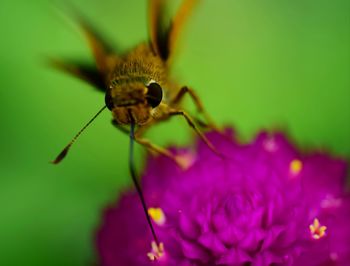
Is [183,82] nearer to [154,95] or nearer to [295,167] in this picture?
[295,167]

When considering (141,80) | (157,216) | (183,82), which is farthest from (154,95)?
(183,82)

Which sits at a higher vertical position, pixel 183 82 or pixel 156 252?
pixel 183 82

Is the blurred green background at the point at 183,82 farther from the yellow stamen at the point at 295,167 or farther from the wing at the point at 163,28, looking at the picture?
the wing at the point at 163,28

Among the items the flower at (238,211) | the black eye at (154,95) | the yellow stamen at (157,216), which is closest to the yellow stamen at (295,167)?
the flower at (238,211)

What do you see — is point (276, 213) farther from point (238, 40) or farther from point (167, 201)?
point (238, 40)

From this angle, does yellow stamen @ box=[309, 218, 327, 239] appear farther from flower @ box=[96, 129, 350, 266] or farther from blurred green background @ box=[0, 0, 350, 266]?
blurred green background @ box=[0, 0, 350, 266]

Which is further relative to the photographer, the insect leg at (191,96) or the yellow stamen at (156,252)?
the insect leg at (191,96)

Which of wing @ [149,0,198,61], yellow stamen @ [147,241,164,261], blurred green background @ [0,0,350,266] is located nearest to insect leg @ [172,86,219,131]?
wing @ [149,0,198,61]
